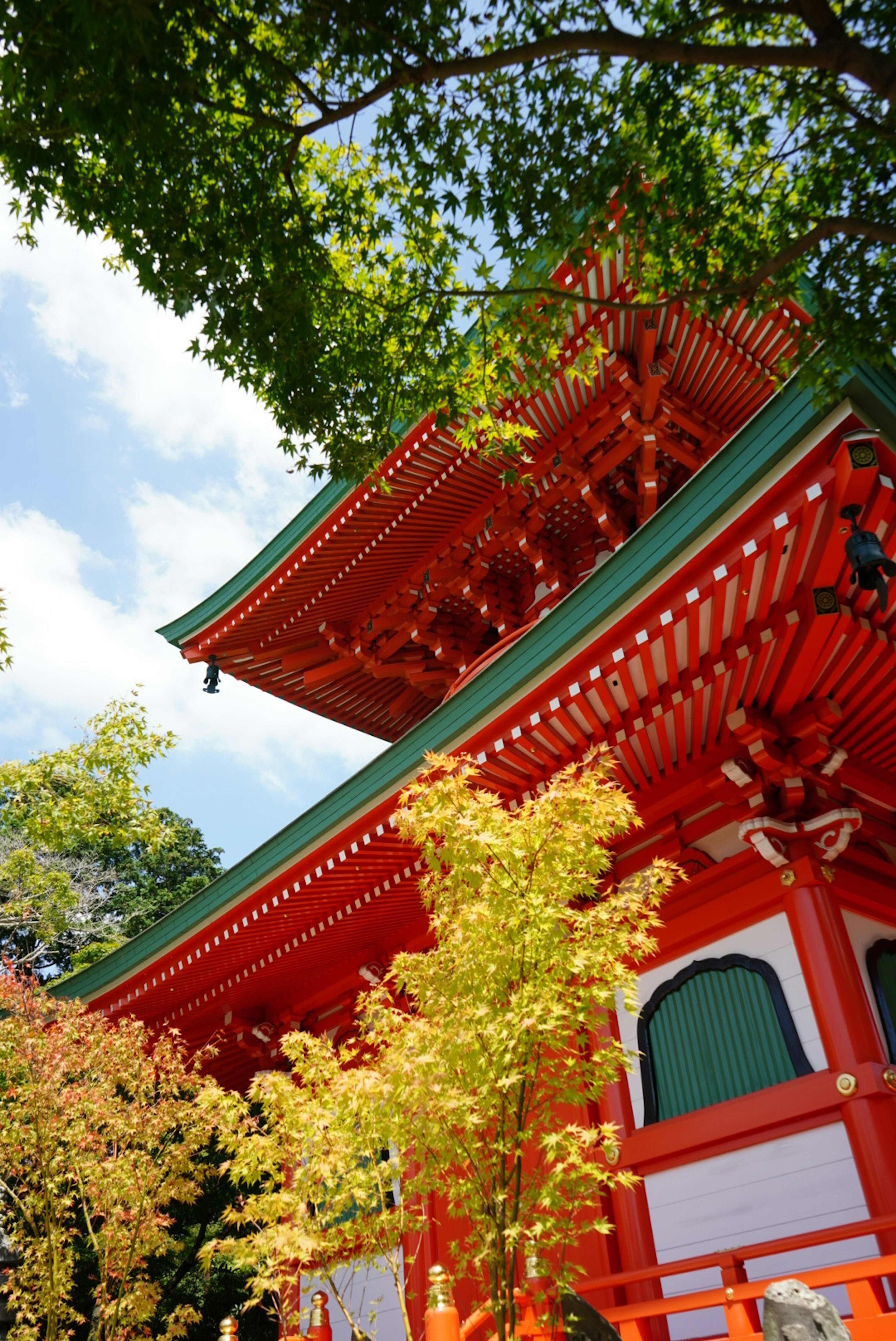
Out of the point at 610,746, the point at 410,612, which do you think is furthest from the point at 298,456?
the point at 410,612

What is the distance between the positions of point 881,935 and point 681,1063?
1514 millimetres

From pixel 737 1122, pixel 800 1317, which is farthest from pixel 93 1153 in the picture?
pixel 800 1317

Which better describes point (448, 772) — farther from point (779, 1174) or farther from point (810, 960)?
point (779, 1174)

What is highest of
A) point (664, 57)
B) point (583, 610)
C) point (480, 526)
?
point (480, 526)

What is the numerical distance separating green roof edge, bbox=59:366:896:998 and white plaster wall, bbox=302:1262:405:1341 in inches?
133

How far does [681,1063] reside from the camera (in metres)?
6.18

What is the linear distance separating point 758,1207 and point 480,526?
6.32m

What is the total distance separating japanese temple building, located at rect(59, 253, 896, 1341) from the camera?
5012 mm

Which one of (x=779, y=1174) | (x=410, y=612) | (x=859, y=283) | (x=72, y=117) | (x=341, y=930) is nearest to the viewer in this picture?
(x=72, y=117)

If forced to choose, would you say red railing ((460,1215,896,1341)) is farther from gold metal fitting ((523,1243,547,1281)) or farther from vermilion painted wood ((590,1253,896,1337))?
gold metal fitting ((523,1243,547,1281))

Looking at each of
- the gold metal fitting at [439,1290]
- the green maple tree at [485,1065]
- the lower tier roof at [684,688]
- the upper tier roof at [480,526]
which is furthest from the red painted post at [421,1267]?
the upper tier roof at [480,526]

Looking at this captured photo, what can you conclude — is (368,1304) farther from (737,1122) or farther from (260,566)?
(260,566)

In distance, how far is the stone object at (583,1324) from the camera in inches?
173

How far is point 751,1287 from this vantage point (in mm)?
4277
